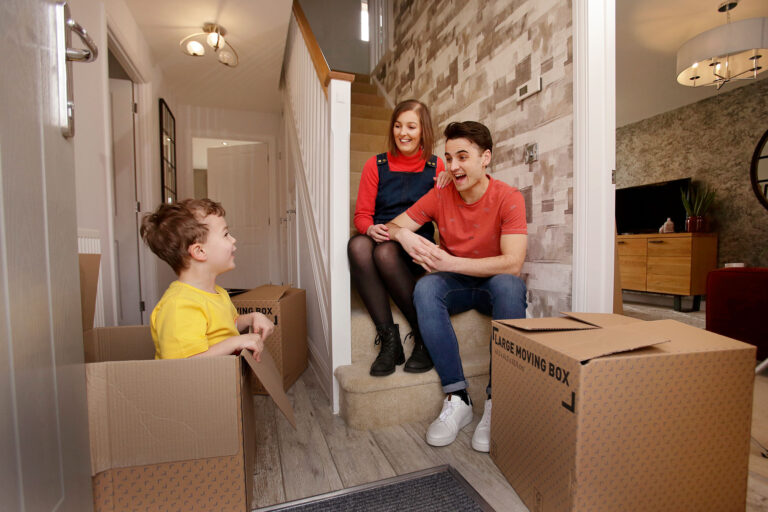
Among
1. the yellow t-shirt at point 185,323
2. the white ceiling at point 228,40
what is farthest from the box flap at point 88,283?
the white ceiling at point 228,40

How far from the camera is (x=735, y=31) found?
2.81 metres

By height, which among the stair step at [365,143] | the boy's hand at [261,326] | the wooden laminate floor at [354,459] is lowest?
the wooden laminate floor at [354,459]

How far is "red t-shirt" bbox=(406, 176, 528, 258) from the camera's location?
135 centimetres

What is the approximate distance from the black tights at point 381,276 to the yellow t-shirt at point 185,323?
0.59 metres

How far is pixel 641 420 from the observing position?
753 mm

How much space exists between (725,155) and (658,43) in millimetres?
1780

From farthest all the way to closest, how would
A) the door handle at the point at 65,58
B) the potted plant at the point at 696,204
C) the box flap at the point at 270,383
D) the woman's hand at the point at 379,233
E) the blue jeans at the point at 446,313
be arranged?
the potted plant at the point at 696,204
the woman's hand at the point at 379,233
the blue jeans at the point at 446,313
the box flap at the point at 270,383
the door handle at the point at 65,58

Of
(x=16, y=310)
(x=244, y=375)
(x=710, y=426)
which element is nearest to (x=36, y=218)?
(x=16, y=310)

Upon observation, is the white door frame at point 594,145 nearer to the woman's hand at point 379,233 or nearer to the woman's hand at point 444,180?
the woman's hand at point 444,180

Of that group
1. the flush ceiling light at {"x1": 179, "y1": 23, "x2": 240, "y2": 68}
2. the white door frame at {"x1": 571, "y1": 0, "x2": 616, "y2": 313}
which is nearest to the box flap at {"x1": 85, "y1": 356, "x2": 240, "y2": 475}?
the white door frame at {"x1": 571, "y1": 0, "x2": 616, "y2": 313}

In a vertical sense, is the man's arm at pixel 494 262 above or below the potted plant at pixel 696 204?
below

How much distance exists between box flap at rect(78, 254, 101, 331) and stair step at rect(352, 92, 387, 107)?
319 cm

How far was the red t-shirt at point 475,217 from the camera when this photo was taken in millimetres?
1347

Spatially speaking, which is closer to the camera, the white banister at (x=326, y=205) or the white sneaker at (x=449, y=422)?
the white sneaker at (x=449, y=422)
